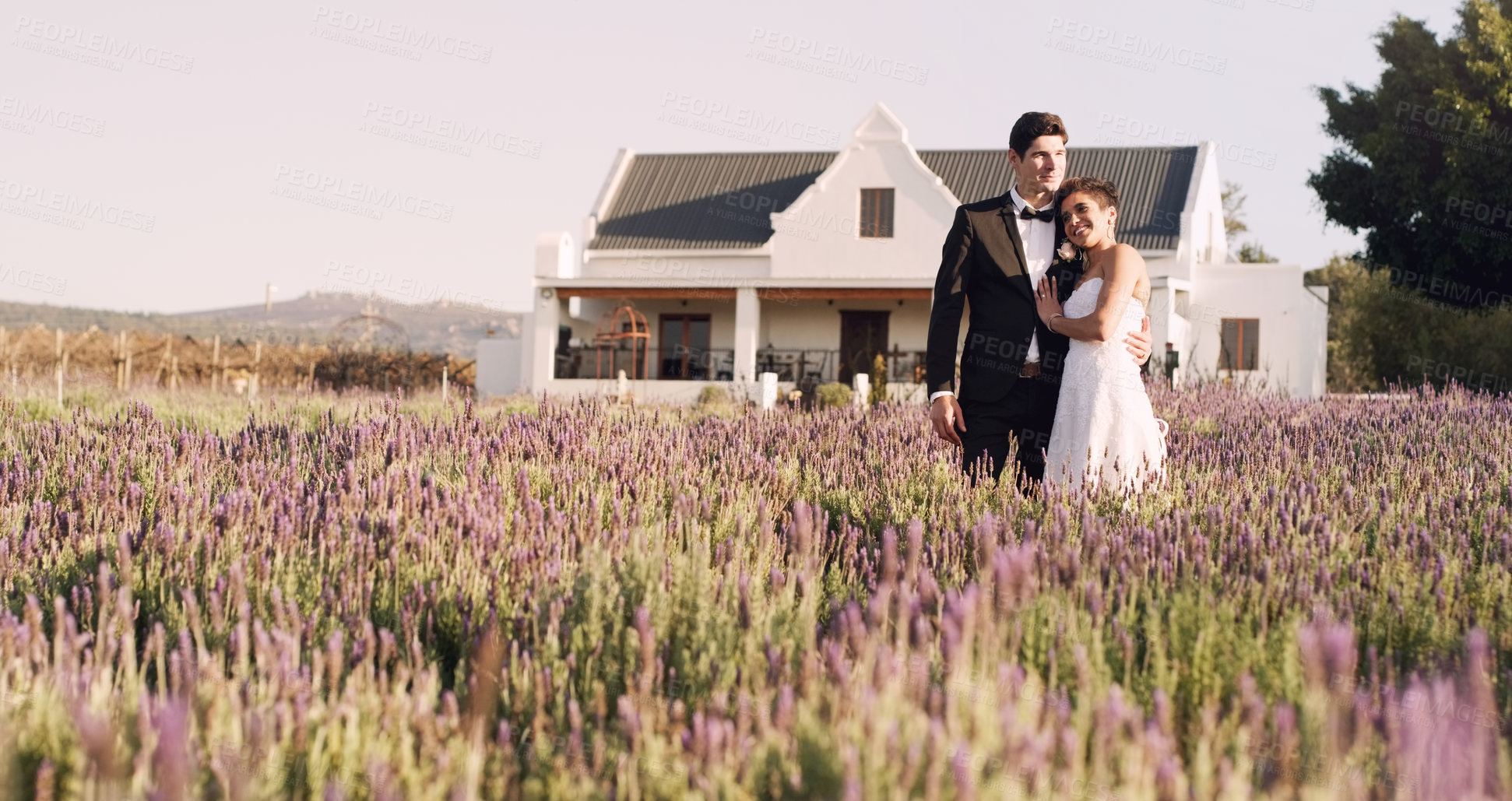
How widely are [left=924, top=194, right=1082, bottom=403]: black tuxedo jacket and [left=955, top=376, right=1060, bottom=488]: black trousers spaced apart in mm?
59

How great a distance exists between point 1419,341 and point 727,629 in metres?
22.0

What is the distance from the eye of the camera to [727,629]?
2.27m

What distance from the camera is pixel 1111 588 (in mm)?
2496

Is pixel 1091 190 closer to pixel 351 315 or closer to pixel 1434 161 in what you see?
pixel 1434 161

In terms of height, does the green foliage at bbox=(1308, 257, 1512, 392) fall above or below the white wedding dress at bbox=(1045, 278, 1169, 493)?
above

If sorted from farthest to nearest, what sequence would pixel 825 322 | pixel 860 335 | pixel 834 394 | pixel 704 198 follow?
pixel 704 198, pixel 825 322, pixel 860 335, pixel 834 394

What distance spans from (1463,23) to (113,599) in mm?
27545

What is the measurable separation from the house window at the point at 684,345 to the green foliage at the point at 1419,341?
13.5m

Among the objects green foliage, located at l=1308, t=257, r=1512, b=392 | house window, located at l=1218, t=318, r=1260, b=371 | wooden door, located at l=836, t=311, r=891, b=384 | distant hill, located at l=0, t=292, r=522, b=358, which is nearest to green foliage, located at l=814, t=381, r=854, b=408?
wooden door, located at l=836, t=311, r=891, b=384

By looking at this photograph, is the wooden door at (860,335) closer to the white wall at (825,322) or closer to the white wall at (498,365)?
the white wall at (825,322)

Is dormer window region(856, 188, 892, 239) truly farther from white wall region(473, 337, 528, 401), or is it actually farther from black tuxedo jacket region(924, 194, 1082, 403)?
black tuxedo jacket region(924, 194, 1082, 403)

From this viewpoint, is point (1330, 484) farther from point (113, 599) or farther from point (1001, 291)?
point (113, 599)

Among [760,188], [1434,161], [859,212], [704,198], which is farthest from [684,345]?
[1434,161]

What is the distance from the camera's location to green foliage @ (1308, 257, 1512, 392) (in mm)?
18656
